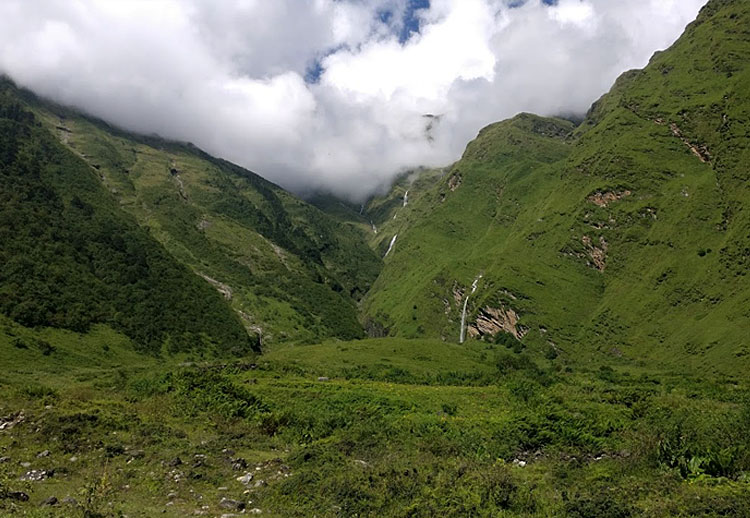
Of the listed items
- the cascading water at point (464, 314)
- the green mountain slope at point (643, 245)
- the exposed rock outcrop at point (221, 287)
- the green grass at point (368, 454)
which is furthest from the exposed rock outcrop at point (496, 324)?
the green grass at point (368, 454)

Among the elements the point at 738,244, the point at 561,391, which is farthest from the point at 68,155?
the point at 738,244

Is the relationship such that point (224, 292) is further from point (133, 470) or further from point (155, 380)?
point (133, 470)

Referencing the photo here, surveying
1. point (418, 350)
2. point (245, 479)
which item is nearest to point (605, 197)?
point (418, 350)

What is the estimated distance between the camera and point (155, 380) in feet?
124

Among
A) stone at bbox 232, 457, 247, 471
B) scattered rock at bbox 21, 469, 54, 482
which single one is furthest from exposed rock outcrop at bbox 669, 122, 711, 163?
scattered rock at bbox 21, 469, 54, 482

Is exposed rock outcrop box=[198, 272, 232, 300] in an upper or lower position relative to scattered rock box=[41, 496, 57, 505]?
lower

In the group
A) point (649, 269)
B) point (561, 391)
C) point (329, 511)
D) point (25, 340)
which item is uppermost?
point (649, 269)

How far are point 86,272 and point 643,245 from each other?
134 meters

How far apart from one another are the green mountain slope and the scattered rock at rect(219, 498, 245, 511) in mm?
87007

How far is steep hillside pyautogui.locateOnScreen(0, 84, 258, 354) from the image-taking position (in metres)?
86.2

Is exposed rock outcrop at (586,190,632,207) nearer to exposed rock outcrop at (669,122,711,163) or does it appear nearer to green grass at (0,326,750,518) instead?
exposed rock outcrop at (669,122,711,163)

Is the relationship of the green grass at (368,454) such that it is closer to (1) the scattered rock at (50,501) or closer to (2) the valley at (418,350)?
(2) the valley at (418,350)

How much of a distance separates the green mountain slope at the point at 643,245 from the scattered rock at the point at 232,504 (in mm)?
87007

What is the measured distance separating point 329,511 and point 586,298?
12600cm
